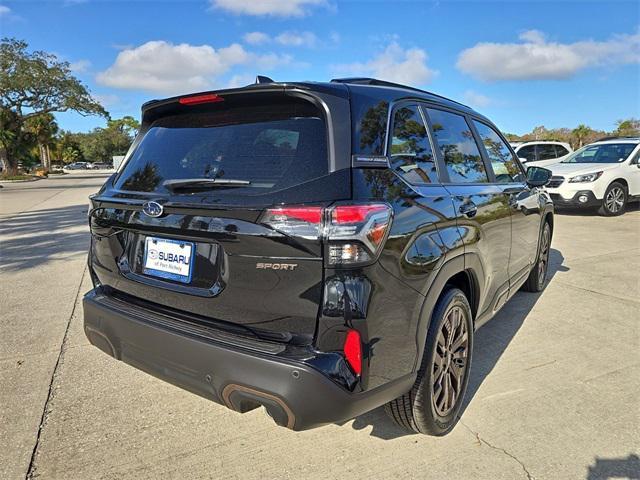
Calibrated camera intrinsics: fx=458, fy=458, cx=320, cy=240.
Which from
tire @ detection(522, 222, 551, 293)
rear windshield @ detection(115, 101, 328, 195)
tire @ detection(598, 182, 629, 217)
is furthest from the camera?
tire @ detection(598, 182, 629, 217)

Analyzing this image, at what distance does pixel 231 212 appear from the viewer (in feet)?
6.27

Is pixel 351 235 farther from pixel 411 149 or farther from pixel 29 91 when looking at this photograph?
pixel 29 91

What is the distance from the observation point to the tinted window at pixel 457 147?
271 centimetres

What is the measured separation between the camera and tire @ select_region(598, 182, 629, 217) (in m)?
10.2

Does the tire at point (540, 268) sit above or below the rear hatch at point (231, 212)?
below

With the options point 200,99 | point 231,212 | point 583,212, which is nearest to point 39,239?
point 200,99

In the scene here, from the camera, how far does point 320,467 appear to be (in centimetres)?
226

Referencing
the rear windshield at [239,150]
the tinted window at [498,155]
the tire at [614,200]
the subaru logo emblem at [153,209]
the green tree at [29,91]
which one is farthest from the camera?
the green tree at [29,91]

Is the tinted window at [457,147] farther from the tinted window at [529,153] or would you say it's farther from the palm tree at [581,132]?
the palm tree at [581,132]

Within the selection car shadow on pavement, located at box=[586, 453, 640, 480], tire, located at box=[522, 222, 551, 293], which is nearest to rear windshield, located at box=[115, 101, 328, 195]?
car shadow on pavement, located at box=[586, 453, 640, 480]

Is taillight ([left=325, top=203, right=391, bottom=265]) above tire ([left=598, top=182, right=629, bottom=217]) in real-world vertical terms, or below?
above

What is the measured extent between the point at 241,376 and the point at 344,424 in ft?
3.21

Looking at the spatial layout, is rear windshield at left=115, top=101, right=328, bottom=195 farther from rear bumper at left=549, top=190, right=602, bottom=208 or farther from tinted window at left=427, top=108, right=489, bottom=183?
rear bumper at left=549, top=190, right=602, bottom=208

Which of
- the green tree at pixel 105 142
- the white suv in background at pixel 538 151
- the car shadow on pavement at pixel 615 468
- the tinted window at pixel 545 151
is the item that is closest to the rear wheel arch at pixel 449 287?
the car shadow on pavement at pixel 615 468
